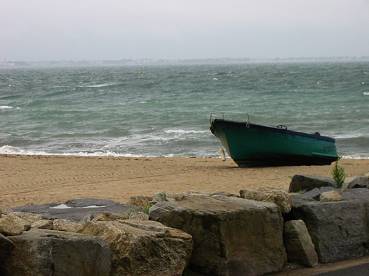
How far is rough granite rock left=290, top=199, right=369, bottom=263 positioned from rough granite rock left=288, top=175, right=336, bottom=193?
166cm

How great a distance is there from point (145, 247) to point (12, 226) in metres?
0.94

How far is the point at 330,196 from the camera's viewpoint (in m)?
6.07

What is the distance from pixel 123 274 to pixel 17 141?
23.9 meters

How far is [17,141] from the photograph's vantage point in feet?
90.8

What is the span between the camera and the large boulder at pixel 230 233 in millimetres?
5102

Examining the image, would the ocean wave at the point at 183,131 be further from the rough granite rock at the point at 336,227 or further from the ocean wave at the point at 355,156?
the rough granite rock at the point at 336,227

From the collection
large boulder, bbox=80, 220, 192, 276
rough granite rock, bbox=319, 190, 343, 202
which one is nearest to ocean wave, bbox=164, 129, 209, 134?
rough granite rock, bbox=319, 190, 343, 202

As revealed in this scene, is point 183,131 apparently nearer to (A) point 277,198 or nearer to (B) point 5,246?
(A) point 277,198

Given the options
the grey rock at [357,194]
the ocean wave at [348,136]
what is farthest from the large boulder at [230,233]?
the ocean wave at [348,136]

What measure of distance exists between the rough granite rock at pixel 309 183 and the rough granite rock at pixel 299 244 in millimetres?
2043

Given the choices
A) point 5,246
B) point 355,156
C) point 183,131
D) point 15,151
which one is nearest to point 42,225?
point 5,246

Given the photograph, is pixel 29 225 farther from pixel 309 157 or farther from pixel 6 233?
pixel 309 157

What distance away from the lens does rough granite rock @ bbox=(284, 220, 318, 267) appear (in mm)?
5477

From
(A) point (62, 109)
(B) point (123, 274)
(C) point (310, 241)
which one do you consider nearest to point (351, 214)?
(C) point (310, 241)
